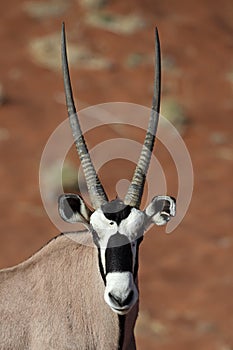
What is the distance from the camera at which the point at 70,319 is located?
7105 millimetres

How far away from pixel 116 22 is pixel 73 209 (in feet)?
72.6

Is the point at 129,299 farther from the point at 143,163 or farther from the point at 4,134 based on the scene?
the point at 4,134

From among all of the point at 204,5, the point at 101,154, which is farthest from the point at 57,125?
the point at 204,5

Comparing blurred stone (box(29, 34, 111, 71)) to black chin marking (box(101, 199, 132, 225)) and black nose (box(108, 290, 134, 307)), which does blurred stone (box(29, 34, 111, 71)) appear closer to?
black chin marking (box(101, 199, 132, 225))

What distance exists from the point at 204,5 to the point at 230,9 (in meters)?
0.83

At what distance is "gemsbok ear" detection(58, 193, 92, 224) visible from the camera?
6.98m

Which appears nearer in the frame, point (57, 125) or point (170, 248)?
point (170, 248)

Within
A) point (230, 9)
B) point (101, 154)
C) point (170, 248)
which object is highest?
point (230, 9)

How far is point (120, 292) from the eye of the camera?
641 centimetres

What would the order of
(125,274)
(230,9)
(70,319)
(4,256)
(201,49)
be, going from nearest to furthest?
1. (125,274)
2. (70,319)
3. (4,256)
4. (201,49)
5. (230,9)

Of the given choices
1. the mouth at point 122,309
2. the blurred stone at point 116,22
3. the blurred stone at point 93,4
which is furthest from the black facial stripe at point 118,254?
the blurred stone at point 93,4

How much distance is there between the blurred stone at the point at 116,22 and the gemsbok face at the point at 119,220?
21.2 meters

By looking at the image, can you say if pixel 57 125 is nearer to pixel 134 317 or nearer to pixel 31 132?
pixel 31 132

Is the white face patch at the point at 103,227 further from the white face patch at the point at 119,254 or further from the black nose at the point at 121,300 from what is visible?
the black nose at the point at 121,300
